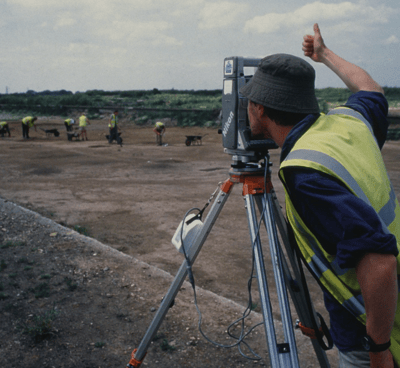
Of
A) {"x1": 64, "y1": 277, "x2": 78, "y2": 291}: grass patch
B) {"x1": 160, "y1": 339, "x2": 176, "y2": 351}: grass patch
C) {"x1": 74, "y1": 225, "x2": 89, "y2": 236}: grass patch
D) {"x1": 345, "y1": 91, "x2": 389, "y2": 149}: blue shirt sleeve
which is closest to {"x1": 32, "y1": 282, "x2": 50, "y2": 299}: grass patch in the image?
{"x1": 64, "y1": 277, "x2": 78, "y2": 291}: grass patch

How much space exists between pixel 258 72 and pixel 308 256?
2.41 ft

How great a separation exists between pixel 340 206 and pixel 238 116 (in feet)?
3.55

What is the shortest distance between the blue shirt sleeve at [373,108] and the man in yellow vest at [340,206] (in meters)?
0.05

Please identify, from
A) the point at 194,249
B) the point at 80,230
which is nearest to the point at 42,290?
the point at 194,249

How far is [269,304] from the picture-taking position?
1811 mm

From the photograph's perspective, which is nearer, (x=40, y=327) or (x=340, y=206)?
(x=340, y=206)

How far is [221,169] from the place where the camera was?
1228 cm

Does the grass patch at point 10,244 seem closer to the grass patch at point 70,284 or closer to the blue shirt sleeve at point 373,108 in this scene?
the grass patch at point 70,284

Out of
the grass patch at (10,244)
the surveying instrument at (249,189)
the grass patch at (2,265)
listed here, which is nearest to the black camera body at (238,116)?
the surveying instrument at (249,189)

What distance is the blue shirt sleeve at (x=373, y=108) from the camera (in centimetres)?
173

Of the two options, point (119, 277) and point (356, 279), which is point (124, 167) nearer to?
point (119, 277)

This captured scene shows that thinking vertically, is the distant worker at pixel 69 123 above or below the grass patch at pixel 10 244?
above

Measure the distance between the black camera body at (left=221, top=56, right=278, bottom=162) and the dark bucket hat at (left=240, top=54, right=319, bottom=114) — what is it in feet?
1.96

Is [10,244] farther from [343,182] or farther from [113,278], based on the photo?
[343,182]
